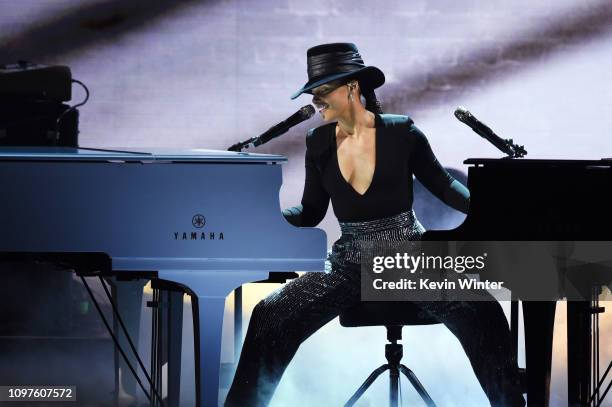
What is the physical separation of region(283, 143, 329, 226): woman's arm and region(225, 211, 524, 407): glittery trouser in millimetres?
183

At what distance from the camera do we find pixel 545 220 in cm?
336

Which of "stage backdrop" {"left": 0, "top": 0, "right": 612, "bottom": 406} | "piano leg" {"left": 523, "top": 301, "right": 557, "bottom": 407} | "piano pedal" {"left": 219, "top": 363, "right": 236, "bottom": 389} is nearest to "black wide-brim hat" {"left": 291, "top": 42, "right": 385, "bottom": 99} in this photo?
"piano leg" {"left": 523, "top": 301, "right": 557, "bottom": 407}

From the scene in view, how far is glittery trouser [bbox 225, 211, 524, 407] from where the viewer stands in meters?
3.25

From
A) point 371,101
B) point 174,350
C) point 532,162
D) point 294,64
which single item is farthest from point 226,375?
point 294,64

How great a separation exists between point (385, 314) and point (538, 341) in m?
0.49

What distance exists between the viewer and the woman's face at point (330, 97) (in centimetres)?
346

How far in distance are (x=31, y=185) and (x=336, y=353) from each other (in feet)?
7.67

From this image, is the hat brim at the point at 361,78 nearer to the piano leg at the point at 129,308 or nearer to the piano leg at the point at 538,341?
the piano leg at the point at 538,341

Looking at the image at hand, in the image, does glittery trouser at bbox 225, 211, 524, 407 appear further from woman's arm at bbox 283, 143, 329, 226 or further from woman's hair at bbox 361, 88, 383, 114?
woman's hair at bbox 361, 88, 383, 114

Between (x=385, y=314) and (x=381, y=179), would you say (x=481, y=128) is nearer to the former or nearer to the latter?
(x=381, y=179)

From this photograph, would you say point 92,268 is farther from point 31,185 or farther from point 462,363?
point 462,363

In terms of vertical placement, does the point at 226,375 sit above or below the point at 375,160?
below

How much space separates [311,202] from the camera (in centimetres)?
355

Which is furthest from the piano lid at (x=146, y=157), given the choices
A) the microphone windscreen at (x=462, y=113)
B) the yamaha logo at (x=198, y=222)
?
the microphone windscreen at (x=462, y=113)
